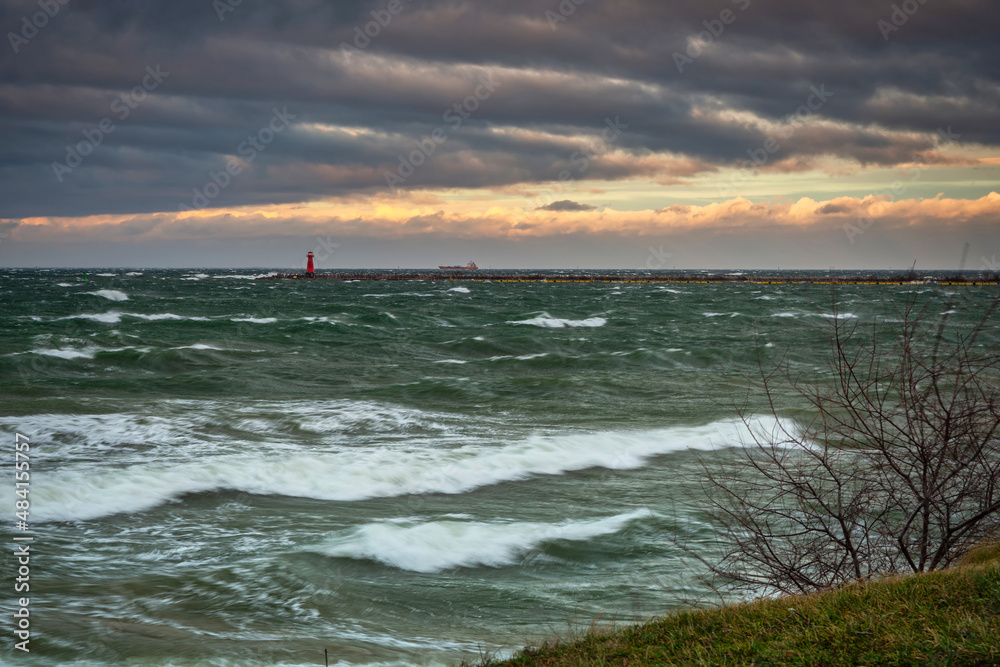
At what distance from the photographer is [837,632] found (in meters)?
4.11

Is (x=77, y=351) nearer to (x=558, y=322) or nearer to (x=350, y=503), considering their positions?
(x=350, y=503)

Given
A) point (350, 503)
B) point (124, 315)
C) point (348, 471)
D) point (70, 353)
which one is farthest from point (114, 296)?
point (350, 503)

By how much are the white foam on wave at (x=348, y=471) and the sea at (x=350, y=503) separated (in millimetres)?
56

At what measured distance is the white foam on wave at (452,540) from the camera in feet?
26.3

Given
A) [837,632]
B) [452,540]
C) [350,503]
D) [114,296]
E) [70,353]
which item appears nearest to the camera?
[837,632]

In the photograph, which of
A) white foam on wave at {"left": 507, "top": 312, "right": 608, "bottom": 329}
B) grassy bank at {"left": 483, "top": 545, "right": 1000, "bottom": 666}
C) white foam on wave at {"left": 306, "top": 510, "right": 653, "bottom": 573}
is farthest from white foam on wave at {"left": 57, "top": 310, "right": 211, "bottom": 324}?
grassy bank at {"left": 483, "top": 545, "right": 1000, "bottom": 666}

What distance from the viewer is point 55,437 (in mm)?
14039

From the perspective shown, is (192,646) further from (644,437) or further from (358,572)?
(644,437)

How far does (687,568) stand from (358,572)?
344 cm

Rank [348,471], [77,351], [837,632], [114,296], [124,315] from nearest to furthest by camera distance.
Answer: [837,632] < [348,471] < [77,351] < [124,315] < [114,296]

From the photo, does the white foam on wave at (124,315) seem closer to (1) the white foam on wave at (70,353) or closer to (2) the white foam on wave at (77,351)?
(2) the white foam on wave at (77,351)

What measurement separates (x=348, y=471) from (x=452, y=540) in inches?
149

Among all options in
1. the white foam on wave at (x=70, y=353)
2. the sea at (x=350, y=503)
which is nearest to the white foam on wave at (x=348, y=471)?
the sea at (x=350, y=503)

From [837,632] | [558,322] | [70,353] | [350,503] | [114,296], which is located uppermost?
[114,296]
